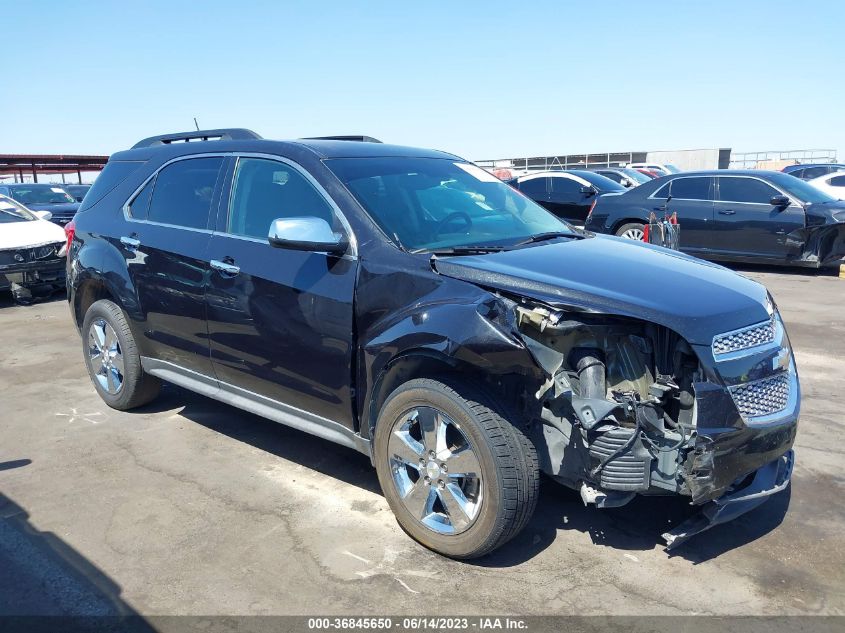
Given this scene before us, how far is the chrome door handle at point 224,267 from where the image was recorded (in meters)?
4.08

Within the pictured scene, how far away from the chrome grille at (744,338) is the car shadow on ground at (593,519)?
1.02m

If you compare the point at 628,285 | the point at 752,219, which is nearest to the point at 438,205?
the point at 628,285

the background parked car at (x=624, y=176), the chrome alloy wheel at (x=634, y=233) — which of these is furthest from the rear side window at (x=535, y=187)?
the background parked car at (x=624, y=176)

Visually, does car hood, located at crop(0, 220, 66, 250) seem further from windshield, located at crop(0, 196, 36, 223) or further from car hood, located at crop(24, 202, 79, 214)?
car hood, located at crop(24, 202, 79, 214)

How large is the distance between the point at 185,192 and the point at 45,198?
13508 mm

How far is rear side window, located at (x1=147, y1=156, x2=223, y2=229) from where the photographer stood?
450cm

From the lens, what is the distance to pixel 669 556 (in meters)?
3.39

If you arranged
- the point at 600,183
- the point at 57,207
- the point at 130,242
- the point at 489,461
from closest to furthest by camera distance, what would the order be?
the point at 489,461 → the point at 130,242 → the point at 600,183 → the point at 57,207

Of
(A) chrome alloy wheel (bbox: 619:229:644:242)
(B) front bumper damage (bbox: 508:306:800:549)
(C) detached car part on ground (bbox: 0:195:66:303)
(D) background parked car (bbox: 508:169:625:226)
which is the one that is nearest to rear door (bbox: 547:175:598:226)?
(D) background parked car (bbox: 508:169:625:226)

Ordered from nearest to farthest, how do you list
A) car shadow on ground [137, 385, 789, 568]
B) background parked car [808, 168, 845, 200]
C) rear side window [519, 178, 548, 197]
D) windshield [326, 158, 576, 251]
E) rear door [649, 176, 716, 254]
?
car shadow on ground [137, 385, 789, 568] < windshield [326, 158, 576, 251] < rear door [649, 176, 716, 254] < rear side window [519, 178, 548, 197] < background parked car [808, 168, 845, 200]

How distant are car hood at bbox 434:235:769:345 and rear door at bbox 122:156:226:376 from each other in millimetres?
1760

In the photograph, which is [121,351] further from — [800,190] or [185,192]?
[800,190]

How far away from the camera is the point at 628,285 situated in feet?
10.5

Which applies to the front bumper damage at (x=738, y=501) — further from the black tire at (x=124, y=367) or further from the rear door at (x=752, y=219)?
the rear door at (x=752, y=219)
